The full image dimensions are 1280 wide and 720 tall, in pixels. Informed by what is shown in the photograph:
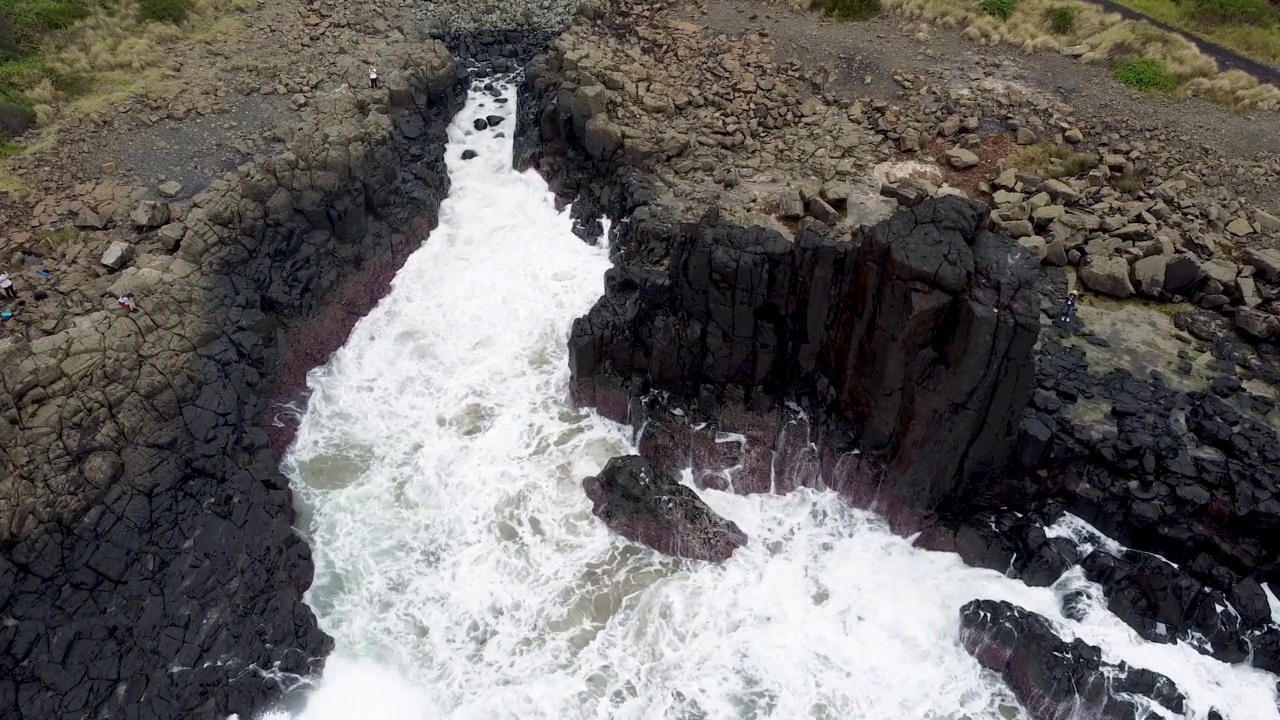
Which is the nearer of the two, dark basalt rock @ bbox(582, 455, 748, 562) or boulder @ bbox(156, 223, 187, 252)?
dark basalt rock @ bbox(582, 455, 748, 562)

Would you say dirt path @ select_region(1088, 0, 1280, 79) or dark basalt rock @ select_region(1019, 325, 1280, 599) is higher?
dirt path @ select_region(1088, 0, 1280, 79)

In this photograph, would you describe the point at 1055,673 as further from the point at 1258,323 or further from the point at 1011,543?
the point at 1258,323

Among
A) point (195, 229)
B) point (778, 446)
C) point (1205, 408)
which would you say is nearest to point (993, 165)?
point (1205, 408)

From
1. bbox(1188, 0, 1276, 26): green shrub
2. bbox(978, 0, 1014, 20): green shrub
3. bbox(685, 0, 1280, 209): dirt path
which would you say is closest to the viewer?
bbox(685, 0, 1280, 209): dirt path

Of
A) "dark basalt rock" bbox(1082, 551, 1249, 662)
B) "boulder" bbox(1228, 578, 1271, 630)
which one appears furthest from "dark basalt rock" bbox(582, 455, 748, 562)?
"boulder" bbox(1228, 578, 1271, 630)

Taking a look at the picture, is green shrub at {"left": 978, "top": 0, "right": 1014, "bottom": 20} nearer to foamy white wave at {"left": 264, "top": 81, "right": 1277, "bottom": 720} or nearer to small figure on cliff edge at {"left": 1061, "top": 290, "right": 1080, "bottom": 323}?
small figure on cliff edge at {"left": 1061, "top": 290, "right": 1080, "bottom": 323}

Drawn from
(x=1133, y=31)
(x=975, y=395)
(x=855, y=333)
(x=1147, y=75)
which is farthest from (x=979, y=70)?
(x=975, y=395)

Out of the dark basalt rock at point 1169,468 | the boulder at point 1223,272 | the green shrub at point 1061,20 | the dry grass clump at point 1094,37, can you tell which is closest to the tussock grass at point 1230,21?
the dry grass clump at point 1094,37
